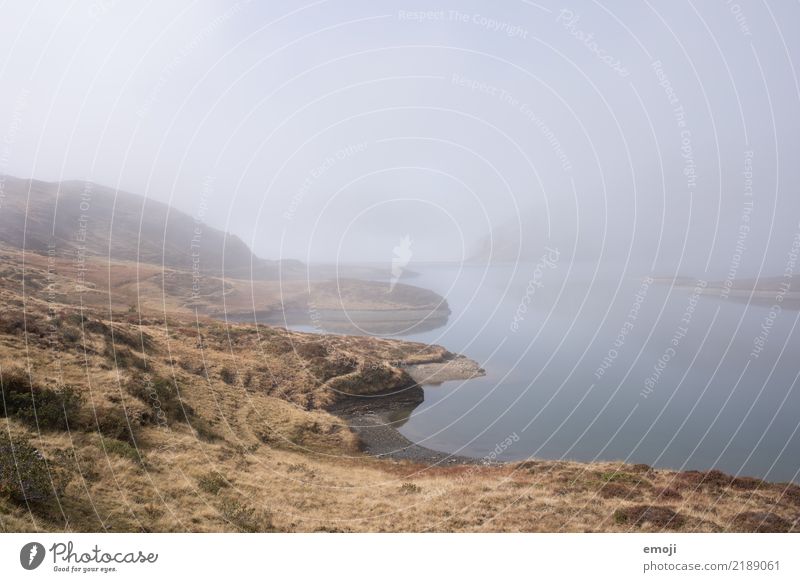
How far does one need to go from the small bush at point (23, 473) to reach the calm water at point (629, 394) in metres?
25.7

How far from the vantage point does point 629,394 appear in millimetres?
46094

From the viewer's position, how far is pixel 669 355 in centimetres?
6500

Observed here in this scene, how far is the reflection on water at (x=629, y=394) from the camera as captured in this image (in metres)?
32.2

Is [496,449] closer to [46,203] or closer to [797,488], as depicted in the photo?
[797,488]

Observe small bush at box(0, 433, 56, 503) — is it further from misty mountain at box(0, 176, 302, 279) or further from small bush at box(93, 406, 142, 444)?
misty mountain at box(0, 176, 302, 279)

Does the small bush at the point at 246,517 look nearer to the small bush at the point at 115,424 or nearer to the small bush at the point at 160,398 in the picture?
the small bush at the point at 115,424

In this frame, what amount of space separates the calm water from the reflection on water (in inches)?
6.2

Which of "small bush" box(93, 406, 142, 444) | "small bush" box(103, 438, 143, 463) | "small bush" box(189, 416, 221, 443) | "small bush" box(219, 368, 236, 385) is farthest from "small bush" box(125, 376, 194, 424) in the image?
"small bush" box(219, 368, 236, 385)

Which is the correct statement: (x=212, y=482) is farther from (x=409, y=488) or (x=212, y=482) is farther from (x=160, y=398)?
(x=160, y=398)

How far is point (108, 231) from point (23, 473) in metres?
133

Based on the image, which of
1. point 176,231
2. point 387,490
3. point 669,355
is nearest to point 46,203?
point 176,231

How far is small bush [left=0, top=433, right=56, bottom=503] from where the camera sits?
36.9 feet

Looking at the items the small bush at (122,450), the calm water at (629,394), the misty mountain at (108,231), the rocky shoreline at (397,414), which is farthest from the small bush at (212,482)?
the misty mountain at (108,231)

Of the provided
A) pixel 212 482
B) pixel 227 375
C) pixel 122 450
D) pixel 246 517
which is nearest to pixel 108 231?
pixel 227 375
